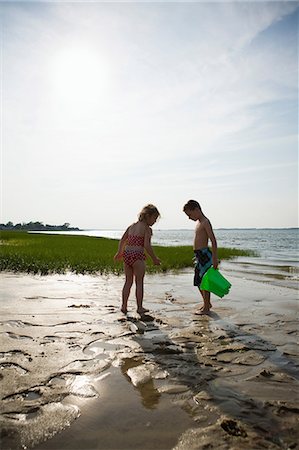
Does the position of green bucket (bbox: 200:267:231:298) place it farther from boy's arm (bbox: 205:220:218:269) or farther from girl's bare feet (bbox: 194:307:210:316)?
girl's bare feet (bbox: 194:307:210:316)

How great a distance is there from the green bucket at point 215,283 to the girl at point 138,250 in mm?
901

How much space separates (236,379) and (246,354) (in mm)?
789

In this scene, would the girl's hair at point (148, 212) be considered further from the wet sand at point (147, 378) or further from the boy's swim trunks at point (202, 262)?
the wet sand at point (147, 378)

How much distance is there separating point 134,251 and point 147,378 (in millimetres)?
2916

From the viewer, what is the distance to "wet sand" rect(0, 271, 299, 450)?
91.4 inches

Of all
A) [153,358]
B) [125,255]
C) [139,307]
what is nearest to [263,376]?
[153,358]

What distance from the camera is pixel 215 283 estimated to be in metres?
5.88

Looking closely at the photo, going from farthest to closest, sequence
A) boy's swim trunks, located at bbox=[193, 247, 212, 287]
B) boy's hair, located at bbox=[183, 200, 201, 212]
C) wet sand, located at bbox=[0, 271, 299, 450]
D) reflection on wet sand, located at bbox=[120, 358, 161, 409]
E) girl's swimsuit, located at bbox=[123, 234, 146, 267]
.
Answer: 1. boy's hair, located at bbox=[183, 200, 201, 212]
2. boy's swim trunks, located at bbox=[193, 247, 212, 287]
3. girl's swimsuit, located at bbox=[123, 234, 146, 267]
4. reflection on wet sand, located at bbox=[120, 358, 161, 409]
5. wet sand, located at bbox=[0, 271, 299, 450]

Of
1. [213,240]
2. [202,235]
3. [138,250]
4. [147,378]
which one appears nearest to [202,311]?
[213,240]

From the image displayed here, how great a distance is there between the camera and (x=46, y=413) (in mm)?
2543

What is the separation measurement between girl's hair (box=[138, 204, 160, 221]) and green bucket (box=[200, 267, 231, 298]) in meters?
1.38

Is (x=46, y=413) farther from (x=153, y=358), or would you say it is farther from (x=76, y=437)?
(x=153, y=358)

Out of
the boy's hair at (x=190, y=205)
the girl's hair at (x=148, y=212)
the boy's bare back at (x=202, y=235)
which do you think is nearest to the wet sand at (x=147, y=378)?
the boy's bare back at (x=202, y=235)

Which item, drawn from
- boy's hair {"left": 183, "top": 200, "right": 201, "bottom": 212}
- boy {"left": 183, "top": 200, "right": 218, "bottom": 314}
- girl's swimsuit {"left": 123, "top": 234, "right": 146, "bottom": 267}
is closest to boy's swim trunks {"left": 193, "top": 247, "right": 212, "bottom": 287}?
boy {"left": 183, "top": 200, "right": 218, "bottom": 314}
